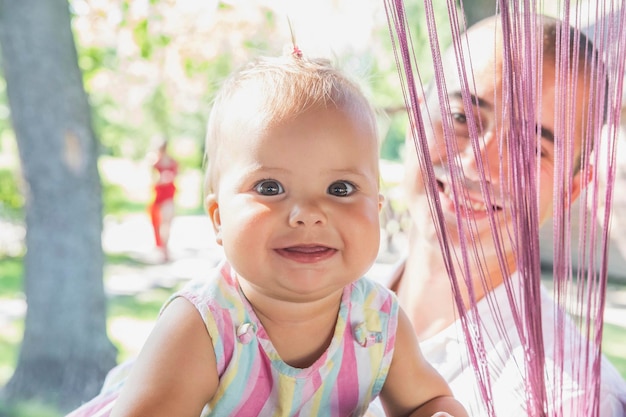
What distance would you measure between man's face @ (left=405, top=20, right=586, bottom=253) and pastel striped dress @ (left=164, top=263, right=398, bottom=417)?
5.2 inches

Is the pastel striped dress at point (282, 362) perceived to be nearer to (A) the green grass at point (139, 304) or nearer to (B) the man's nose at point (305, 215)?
(B) the man's nose at point (305, 215)

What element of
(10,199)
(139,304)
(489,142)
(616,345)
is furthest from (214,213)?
(10,199)

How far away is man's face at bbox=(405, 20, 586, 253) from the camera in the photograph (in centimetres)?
59

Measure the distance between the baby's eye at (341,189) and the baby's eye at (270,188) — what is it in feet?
0.15

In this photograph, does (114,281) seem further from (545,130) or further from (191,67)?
(545,130)

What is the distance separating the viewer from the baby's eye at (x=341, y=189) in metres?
0.72

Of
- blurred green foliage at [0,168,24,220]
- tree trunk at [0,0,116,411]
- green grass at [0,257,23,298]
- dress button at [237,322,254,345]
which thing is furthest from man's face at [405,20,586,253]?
blurred green foliage at [0,168,24,220]

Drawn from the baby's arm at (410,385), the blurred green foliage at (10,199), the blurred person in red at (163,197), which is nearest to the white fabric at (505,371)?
the baby's arm at (410,385)

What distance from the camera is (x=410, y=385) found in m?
0.81

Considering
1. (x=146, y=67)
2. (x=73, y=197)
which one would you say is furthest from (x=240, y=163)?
(x=146, y=67)

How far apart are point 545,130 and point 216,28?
401 cm

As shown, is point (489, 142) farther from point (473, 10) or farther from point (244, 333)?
point (473, 10)

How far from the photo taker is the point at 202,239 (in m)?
6.02

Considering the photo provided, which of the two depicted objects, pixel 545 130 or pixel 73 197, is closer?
pixel 545 130
